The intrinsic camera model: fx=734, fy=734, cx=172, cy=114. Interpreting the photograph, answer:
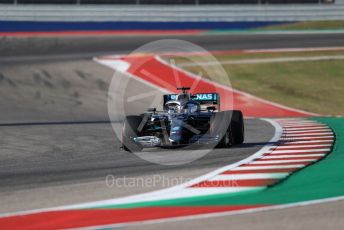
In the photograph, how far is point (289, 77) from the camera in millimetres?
26562

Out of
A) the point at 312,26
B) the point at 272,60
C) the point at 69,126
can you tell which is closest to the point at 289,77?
the point at 272,60

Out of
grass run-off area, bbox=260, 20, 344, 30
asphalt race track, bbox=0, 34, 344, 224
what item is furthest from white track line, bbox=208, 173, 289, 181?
grass run-off area, bbox=260, 20, 344, 30

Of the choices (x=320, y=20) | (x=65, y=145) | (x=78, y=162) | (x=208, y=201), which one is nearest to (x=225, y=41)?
(x=320, y=20)

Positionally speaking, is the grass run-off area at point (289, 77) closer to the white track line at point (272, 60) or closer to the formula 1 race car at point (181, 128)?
the white track line at point (272, 60)

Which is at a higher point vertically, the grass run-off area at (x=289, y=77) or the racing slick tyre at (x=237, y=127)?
the racing slick tyre at (x=237, y=127)

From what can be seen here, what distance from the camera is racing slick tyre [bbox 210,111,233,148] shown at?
12680 mm

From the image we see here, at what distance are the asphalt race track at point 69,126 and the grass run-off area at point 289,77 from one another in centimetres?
221

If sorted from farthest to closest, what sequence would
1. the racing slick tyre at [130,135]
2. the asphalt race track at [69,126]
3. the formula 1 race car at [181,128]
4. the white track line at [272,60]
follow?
1. the white track line at [272,60]
2. the racing slick tyre at [130,135]
3. the formula 1 race car at [181,128]
4. the asphalt race track at [69,126]

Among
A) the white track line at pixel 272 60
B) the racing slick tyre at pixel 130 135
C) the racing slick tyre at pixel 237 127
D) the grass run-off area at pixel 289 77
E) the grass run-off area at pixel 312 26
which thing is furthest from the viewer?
the grass run-off area at pixel 312 26

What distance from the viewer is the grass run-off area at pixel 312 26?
3428 centimetres

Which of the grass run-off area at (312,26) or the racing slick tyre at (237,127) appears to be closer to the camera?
the racing slick tyre at (237,127)

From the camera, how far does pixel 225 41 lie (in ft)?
108

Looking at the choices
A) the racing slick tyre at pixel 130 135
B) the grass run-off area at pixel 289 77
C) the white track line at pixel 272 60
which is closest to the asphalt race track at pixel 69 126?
the racing slick tyre at pixel 130 135

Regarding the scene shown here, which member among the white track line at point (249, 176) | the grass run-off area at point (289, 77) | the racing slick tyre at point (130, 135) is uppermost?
the white track line at point (249, 176)
